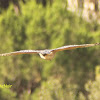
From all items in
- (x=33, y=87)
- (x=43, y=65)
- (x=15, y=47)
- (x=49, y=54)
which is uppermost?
(x=49, y=54)

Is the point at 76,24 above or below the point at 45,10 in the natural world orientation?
below

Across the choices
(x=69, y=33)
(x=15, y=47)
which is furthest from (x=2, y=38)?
(x=69, y=33)

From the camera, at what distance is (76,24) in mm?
14055

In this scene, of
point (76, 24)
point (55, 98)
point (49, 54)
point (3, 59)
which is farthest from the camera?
point (76, 24)

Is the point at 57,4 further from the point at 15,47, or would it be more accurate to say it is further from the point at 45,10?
the point at 15,47

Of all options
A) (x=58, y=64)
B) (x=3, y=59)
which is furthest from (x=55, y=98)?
(x=3, y=59)

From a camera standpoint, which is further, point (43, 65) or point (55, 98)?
point (43, 65)

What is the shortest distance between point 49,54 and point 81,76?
30.6 feet

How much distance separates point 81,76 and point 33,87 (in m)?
2.55

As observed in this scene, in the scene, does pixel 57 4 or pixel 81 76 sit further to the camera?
pixel 57 4

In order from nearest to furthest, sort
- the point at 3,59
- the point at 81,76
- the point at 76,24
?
1. the point at 3,59
2. the point at 81,76
3. the point at 76,24

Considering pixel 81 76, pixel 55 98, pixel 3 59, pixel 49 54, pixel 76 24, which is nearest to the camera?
pixel 49 54

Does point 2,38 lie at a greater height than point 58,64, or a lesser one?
greater

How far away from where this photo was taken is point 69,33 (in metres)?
12.8
